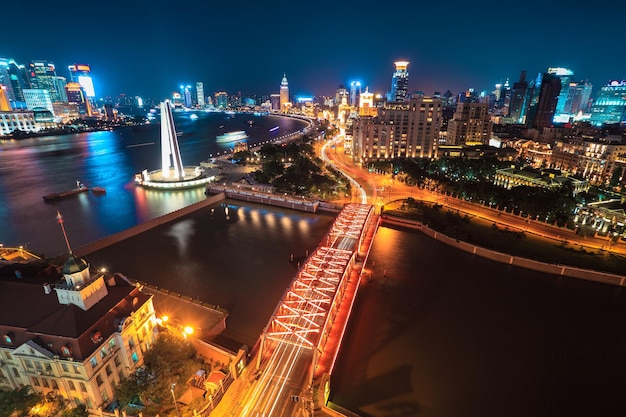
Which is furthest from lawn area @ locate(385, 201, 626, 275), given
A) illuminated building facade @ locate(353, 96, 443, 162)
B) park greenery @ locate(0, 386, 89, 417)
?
park greenery @ locate(0, 386, 89, 417)

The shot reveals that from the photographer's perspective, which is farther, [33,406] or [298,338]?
[298,338]

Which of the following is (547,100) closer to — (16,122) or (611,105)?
(611,105)

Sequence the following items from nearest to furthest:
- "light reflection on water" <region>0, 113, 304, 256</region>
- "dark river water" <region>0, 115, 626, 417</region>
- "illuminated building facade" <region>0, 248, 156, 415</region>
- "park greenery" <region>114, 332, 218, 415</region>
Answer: "illuminated building facade" <region>0, 248, 156, 415</region>, "park greenery" <region>114, 332, 218, 415</region>, "dark river water" <region>0, 115, 626, 417</region>, "light reflection on water" <region>0, 113, 304, 256</region>

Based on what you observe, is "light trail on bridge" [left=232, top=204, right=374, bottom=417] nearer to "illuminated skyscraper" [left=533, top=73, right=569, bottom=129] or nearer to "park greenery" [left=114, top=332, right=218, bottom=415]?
"park greenery" [left=114, top=332, right=218, bottom=415]

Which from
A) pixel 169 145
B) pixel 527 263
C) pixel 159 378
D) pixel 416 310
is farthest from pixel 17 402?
pixel 169 145

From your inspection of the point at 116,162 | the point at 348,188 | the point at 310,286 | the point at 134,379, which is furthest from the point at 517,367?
the point at 116,162
